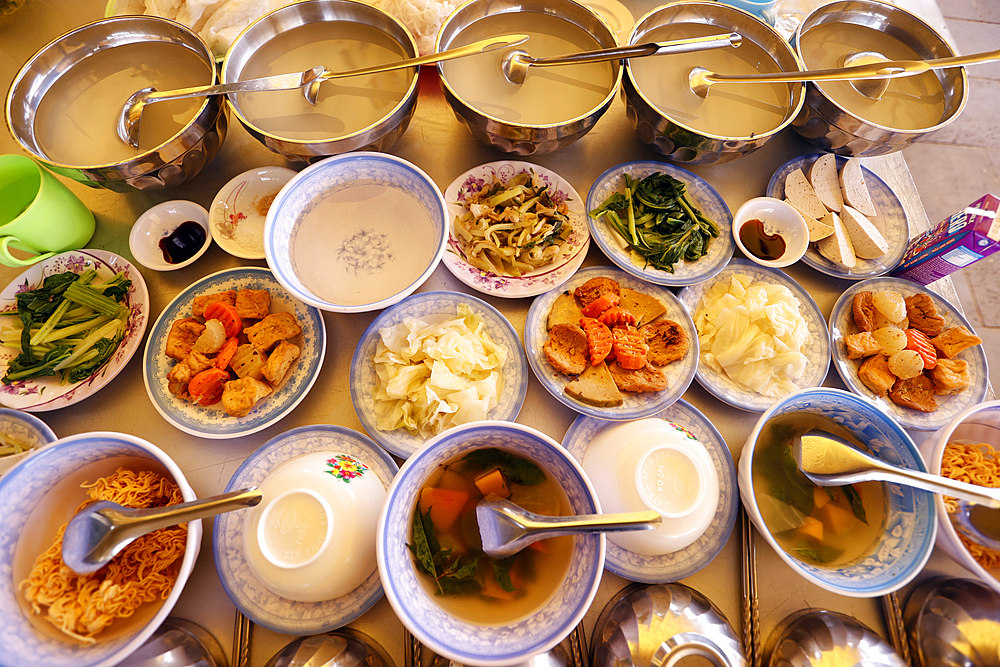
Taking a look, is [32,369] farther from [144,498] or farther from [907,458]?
[907,458]

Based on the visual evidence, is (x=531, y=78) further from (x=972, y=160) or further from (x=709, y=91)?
(x=972, y=160)

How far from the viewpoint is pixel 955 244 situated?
146 cm

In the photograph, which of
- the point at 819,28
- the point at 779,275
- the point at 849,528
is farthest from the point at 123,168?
the point at 819,28

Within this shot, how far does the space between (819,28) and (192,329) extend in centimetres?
264

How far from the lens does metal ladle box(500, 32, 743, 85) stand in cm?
145

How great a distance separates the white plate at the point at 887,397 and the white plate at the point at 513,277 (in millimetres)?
944

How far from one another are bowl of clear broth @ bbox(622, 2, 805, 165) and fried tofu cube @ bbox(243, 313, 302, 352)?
1384 millimetres

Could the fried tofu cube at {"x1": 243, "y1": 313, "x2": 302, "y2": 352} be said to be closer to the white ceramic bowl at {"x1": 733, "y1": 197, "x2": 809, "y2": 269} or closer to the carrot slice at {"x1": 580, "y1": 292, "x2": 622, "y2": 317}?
the carrot slice at {"x1": 580, "y1": 292, "x2": 622, "y2": 317}

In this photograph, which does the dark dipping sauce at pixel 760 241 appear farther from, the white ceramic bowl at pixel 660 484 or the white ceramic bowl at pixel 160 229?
the white ceramic bowl at pixel 160 229

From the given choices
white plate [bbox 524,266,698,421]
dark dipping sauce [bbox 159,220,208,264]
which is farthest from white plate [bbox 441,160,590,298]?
dark dipping sauce [bbox 159,220,208,264]

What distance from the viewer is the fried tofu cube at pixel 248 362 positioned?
1352mm

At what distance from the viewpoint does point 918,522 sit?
122 centimetres

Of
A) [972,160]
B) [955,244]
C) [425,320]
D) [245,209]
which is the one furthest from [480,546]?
[972,160]

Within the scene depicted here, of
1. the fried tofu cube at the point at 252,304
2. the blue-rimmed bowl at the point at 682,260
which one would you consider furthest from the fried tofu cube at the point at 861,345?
the fried tofu cube at the point at 252,304
